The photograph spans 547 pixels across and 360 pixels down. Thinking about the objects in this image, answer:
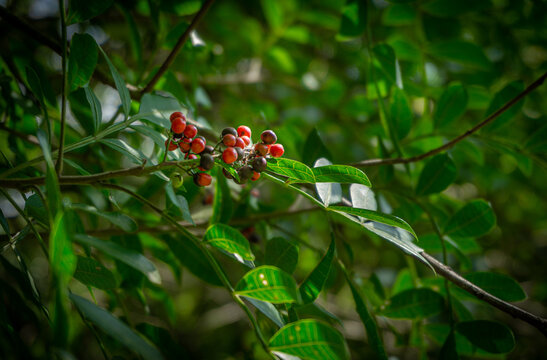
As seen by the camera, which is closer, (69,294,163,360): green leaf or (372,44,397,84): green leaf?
(69,294,163,360): green leaf

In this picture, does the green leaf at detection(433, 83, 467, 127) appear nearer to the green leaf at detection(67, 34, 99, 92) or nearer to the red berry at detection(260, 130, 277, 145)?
the red berry at detection(260, 130, 277, 145)

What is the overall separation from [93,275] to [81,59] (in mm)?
520

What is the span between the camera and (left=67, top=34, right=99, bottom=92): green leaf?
0.89m

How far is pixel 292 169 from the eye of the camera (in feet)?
2.68

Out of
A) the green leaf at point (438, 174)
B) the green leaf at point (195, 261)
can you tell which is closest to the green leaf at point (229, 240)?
the green leaf at point (195, 261)

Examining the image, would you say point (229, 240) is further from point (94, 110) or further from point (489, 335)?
point (489, 335)

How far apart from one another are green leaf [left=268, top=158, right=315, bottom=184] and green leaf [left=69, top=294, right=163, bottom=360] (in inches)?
16.8

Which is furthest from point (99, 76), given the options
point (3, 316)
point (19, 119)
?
point (3, 316)

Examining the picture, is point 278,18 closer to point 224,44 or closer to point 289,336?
point 224,44

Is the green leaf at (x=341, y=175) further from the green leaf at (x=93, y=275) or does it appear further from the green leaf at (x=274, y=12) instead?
the green leaf at (x=274, y=12)

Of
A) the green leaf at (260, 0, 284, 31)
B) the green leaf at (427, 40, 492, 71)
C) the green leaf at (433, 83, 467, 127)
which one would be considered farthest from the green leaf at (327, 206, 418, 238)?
the green leaf at (260, 0, 284, 31)

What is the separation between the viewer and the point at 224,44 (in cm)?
240

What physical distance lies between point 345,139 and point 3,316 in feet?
6.07

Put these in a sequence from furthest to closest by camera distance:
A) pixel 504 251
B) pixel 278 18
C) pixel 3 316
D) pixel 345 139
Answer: pixel 504 251, pixel 345 139, pixel 278 18, pixel 3 316
